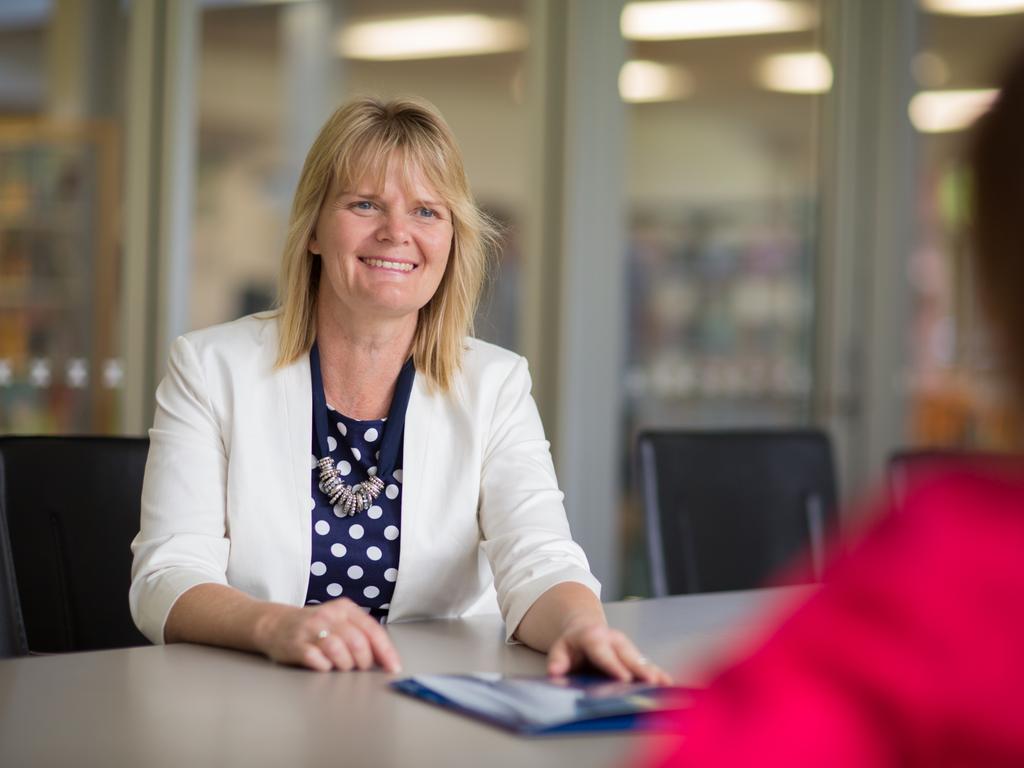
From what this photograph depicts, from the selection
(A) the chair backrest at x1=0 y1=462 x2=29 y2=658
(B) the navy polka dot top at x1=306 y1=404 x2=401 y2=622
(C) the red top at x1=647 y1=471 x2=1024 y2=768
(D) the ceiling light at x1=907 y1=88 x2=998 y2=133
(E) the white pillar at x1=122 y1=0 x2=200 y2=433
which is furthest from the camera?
(D) the ceiling light at x1=907 y1=88 x2=998 y2=133

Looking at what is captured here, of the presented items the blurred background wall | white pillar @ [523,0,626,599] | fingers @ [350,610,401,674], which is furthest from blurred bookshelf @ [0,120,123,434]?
fingers @ [350,610,401,674]

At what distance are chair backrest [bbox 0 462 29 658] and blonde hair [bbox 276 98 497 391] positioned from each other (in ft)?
1.71

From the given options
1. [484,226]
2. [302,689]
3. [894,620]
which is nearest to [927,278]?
[484,226]

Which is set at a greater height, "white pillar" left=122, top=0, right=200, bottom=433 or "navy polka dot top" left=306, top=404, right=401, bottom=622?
"white pillar" left=122, top=0, right=200, bottom=433

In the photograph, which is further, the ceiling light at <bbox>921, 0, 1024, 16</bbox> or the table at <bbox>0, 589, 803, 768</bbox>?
the ceiling light at <bbox>921, 0, 1024, 16</bbox>

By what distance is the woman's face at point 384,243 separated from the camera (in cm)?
194

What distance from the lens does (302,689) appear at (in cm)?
125

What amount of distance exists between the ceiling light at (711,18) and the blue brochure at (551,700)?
9.47 ft

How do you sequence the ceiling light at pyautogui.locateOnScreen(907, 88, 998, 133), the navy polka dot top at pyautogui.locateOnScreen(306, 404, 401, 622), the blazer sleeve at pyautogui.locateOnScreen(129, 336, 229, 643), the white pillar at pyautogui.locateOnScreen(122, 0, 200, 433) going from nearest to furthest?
the blazer sleeve at pyautogui.locateOnScreen(129, 336, 229, 643) → the navy polka dot top at pyautogui.locateOnScreen(306, 404, 401, 622) → the white pillar at pyautogui.locateOnScreen(122, 0, 200, 433) → the ceiling light at pyautogui.locateOnScreen(907, 88, 998, 133)

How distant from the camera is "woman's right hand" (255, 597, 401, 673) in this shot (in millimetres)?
1319

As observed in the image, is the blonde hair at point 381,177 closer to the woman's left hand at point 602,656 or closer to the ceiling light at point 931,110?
the woman's left hand at point 602,656

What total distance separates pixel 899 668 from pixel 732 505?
2.03m

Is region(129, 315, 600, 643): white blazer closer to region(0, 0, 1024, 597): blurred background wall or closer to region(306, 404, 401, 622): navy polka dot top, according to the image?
region(306, 404, 401, 622): navy polka dot top

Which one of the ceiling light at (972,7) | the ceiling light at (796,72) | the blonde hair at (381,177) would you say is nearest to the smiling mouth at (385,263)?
the blonde hair at (381,177)
